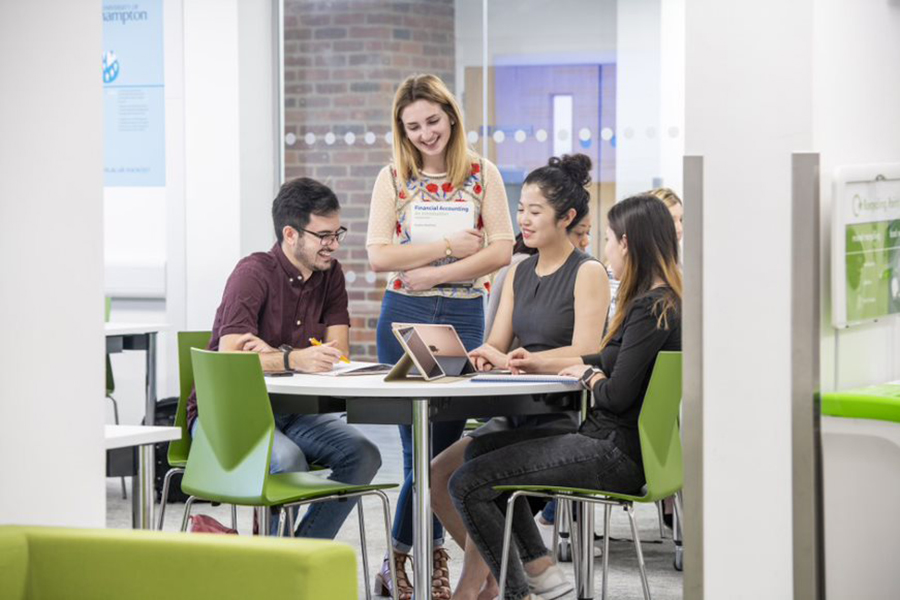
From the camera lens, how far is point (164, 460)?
6.05m

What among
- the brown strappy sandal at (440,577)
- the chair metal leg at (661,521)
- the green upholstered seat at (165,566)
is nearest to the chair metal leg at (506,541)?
the brown strappy sandal at (440,577)

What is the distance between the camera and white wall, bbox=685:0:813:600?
299 cm

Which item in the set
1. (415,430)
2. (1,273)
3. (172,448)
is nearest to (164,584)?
(1,273)

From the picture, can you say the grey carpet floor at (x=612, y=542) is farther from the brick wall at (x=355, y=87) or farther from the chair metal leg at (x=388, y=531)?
the brick wall at (x=355, y=87)

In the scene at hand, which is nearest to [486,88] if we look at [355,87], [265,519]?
[355,87]

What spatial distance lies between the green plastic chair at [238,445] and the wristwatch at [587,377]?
659 mm

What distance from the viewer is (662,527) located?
5.57m

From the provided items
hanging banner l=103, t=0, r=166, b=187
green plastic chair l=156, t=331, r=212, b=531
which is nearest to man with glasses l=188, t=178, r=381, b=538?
green plastic chair l=156, t=331, r=212, b=531

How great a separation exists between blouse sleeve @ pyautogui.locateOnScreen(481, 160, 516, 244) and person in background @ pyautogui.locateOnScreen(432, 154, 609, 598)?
0.14m

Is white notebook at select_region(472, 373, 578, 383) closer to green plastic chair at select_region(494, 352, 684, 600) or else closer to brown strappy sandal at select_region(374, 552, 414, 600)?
green plastic chair at select_region(494, 352, 684, 600)

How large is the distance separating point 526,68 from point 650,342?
4064mm

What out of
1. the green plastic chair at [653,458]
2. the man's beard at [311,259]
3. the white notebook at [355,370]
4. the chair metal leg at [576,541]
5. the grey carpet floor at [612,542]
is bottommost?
the grey carpet floor at [612,542]

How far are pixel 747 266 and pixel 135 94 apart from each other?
5456 millimetres

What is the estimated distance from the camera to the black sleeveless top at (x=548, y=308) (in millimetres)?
4219
